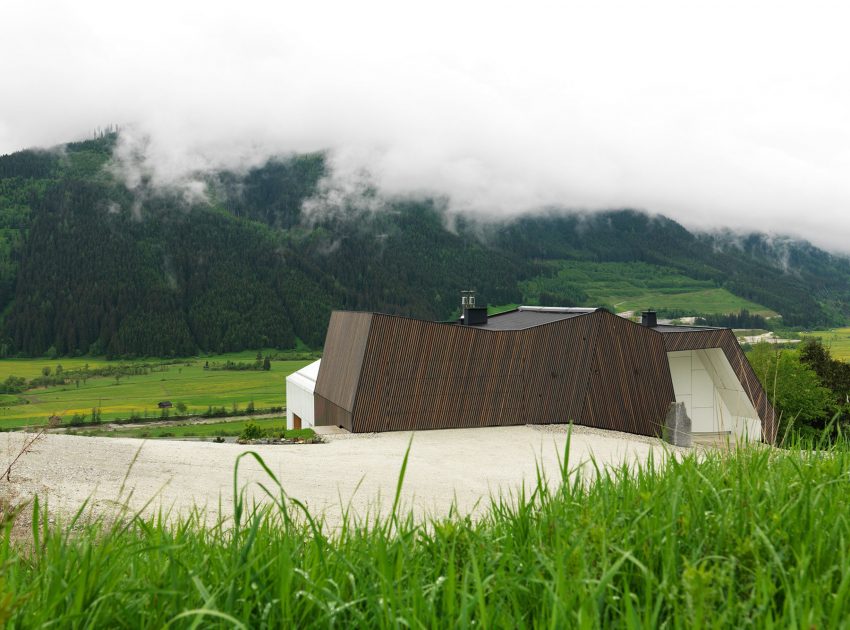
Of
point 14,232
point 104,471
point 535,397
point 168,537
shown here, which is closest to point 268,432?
point 535,397

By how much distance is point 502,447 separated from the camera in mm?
15414

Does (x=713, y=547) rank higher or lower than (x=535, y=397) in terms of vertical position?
higher

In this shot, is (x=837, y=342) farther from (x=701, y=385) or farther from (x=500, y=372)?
(x=500, y=372)

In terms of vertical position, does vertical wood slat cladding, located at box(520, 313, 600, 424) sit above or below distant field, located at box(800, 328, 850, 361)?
below

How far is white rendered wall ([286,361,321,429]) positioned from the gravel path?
575 centimetres

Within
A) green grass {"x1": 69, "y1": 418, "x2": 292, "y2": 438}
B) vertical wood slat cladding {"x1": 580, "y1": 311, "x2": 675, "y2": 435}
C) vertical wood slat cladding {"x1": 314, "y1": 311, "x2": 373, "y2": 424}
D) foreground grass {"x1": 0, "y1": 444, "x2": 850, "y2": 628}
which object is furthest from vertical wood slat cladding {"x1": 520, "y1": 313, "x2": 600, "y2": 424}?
A: green grass {"x1": 69, "y1": 418, "x2": 292, "y2": 438}

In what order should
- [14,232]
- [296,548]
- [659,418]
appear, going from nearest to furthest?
1. [296,548]
2. [659,418]
3. [14,232]

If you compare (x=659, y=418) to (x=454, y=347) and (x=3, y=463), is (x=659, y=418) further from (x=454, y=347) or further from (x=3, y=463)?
(x=3, y=463)

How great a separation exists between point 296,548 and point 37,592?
2.42 feet

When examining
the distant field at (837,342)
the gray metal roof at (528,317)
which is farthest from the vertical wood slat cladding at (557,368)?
the distant field at (837,342)

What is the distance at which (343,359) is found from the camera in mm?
19094

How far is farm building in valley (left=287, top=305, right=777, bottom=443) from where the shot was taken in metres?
17.5

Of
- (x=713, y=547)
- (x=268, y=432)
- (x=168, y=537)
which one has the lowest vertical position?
(x=268, y=432)

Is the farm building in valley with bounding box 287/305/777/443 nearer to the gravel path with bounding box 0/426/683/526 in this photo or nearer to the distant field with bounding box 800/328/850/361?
the gravel path with bounding box 0/426/683/526
